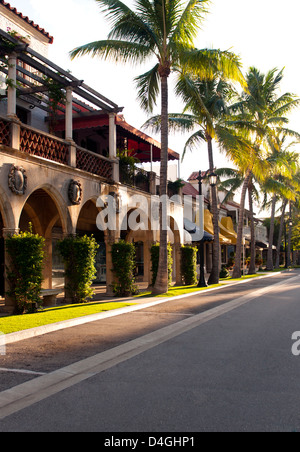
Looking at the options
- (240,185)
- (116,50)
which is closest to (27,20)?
(116,50)

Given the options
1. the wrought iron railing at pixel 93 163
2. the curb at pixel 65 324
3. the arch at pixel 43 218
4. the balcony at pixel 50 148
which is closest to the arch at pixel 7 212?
the balcony at pixel 50 148

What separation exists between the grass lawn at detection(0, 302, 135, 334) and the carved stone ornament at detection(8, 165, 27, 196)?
3.44 meters

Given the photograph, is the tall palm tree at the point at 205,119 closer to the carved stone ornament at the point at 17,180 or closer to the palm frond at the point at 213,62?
the palm frond at the point at 213,62

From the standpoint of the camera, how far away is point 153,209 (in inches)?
845

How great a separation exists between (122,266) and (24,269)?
5960mm

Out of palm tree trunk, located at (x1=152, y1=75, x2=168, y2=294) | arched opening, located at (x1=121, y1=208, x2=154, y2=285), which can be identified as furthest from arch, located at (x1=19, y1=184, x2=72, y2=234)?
palm tree trunk, located at (x1=152, y1=75, x2=168, y2=294)

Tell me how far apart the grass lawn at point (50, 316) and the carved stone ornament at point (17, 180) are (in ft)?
11.3

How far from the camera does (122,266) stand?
56.7 feet

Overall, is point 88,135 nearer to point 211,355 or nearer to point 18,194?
point 18,194

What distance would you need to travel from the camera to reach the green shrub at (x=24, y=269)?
464 inches

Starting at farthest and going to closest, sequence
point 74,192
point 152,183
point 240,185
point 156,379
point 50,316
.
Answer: point 240,185 → point 152,183 → point 74,192 → point 50,316 → point 156,379

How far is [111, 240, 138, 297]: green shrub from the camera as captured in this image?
17219 millimetres

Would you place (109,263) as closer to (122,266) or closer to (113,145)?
(122,266)
